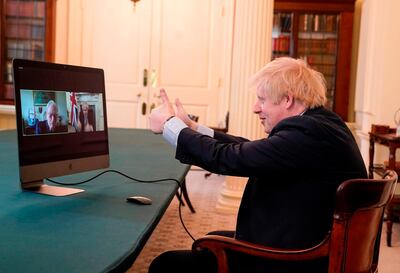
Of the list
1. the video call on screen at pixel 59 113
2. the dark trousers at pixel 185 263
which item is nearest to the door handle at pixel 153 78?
the video call on screen at pixel 59 113

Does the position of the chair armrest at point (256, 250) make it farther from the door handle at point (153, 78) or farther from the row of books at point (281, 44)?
the row of books at point (281, 44)

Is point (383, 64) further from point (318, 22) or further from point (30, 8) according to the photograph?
point (30, 8)

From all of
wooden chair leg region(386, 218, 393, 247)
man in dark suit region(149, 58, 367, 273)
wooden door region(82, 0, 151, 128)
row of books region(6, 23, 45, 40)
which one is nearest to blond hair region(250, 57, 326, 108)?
man in dark suit region(149, 58, 367, 273)

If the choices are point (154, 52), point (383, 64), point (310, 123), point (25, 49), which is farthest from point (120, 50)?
point (310, 123)

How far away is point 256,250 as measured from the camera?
154 centimetres

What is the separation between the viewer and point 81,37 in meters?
6.86

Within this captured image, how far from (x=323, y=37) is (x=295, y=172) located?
5.45m

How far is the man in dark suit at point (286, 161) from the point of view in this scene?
1548 mm

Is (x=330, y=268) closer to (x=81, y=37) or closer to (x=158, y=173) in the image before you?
(x=158, y=173)

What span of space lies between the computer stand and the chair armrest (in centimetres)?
50

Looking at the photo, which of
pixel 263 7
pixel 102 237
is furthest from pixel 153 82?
pixel 102 237

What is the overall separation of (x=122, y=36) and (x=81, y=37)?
1.77 ft

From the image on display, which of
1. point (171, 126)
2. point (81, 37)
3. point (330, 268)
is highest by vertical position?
point (81, 37)

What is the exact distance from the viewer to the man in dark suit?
155cm
